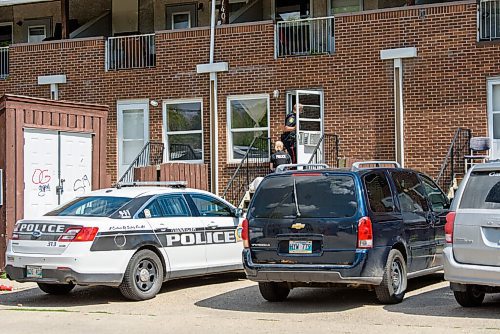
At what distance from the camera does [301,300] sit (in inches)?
477

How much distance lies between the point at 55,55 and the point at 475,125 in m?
11.0

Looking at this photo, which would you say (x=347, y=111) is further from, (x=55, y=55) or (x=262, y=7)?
(x=55, y=55)

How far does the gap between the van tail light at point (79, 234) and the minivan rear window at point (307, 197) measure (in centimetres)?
217

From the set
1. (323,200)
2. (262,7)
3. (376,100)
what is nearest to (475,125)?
(376,100)

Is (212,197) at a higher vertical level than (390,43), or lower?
lower

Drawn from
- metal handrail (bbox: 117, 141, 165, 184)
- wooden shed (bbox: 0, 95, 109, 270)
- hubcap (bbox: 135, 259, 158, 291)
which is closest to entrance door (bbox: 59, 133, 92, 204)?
wooden shed (bbox: 0, 95, 109, 270)

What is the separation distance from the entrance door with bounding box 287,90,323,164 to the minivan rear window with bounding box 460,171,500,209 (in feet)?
29.7

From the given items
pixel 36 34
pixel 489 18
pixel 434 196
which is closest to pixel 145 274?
pixel 434 196

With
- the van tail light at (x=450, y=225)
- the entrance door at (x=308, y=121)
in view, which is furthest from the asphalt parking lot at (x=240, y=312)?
the entrance door at (x=308, y=121)

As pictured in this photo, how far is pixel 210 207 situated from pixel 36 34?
1380cm

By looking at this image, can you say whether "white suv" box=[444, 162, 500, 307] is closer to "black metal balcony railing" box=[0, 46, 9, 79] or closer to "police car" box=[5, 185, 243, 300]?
"police car" box=[5, 185, 243, 300]

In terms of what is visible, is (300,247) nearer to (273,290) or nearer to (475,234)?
(273,290)

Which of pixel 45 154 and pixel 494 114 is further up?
pixel 494 114

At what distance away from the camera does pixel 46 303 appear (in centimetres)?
1249
